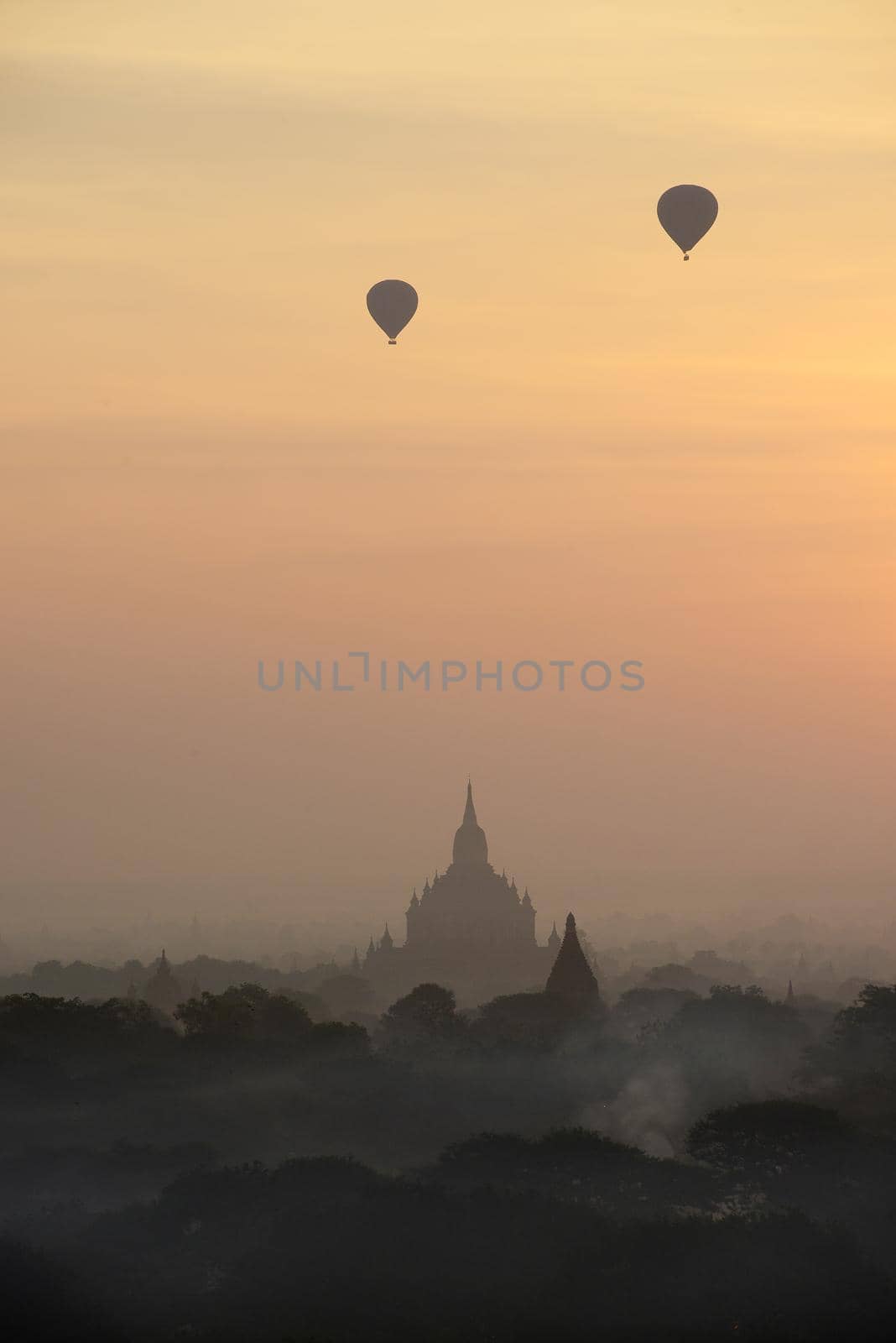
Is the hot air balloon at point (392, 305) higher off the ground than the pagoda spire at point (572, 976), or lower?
higher

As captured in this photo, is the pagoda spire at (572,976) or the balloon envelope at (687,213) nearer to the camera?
the balloon envelope at (687,213)

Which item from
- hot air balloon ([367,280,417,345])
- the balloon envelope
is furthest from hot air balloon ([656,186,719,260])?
hot air balloon ([367,280,417,345])

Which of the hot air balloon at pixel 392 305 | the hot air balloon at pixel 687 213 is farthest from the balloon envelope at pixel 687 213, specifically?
the hot air balloon at pixel 392 305

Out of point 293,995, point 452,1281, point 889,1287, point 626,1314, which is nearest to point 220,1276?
point 452,1281

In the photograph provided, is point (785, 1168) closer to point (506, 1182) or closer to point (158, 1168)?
A: point (506, 1182)

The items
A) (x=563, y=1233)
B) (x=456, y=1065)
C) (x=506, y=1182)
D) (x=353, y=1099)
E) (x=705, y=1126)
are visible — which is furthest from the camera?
(x=456, y=1065)

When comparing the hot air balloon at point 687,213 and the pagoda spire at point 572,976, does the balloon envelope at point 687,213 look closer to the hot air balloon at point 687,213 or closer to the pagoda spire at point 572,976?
the hot air balloon at point 687,213

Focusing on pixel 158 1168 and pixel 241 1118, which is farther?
pixel 241 1118
